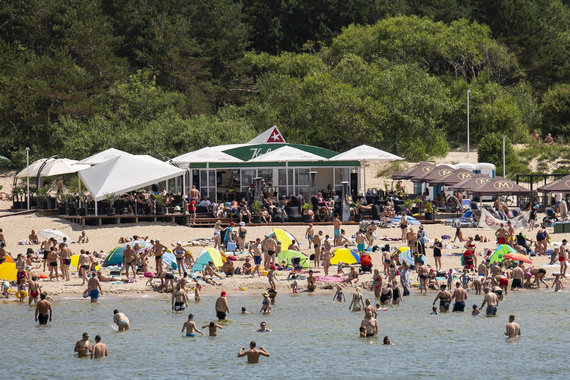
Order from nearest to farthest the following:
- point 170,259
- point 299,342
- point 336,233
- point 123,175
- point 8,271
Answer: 1. point 299,342
2. point 8,271
3. point 170,259
4. point 336,233
5. point 123,175

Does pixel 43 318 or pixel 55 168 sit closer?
pixel 43 318

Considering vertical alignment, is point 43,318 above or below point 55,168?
below

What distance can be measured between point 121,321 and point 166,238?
10.6m

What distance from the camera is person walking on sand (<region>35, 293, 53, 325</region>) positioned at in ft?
83.8

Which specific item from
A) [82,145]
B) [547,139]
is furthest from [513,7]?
[82,145]

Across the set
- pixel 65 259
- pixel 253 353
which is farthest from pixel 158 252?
pixel 253 353

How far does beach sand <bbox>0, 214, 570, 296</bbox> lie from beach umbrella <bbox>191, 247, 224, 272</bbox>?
2.11ft

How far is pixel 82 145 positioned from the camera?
52.2m

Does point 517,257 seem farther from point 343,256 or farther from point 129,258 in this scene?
point 129,258

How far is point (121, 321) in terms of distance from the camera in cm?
2511

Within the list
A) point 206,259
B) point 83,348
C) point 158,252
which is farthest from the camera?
point 206,259

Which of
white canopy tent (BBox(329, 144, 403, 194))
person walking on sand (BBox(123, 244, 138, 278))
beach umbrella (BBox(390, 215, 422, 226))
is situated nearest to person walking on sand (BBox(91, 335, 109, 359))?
person walking on sand (BBox(123, 244, 138, 278))

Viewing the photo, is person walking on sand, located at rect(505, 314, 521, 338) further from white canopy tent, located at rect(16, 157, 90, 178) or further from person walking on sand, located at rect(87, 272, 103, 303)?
white canopy tent, located at rect(16, 157, 90, 178)

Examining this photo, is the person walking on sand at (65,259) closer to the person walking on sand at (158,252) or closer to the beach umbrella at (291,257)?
the person walking on sand at (158,252)
